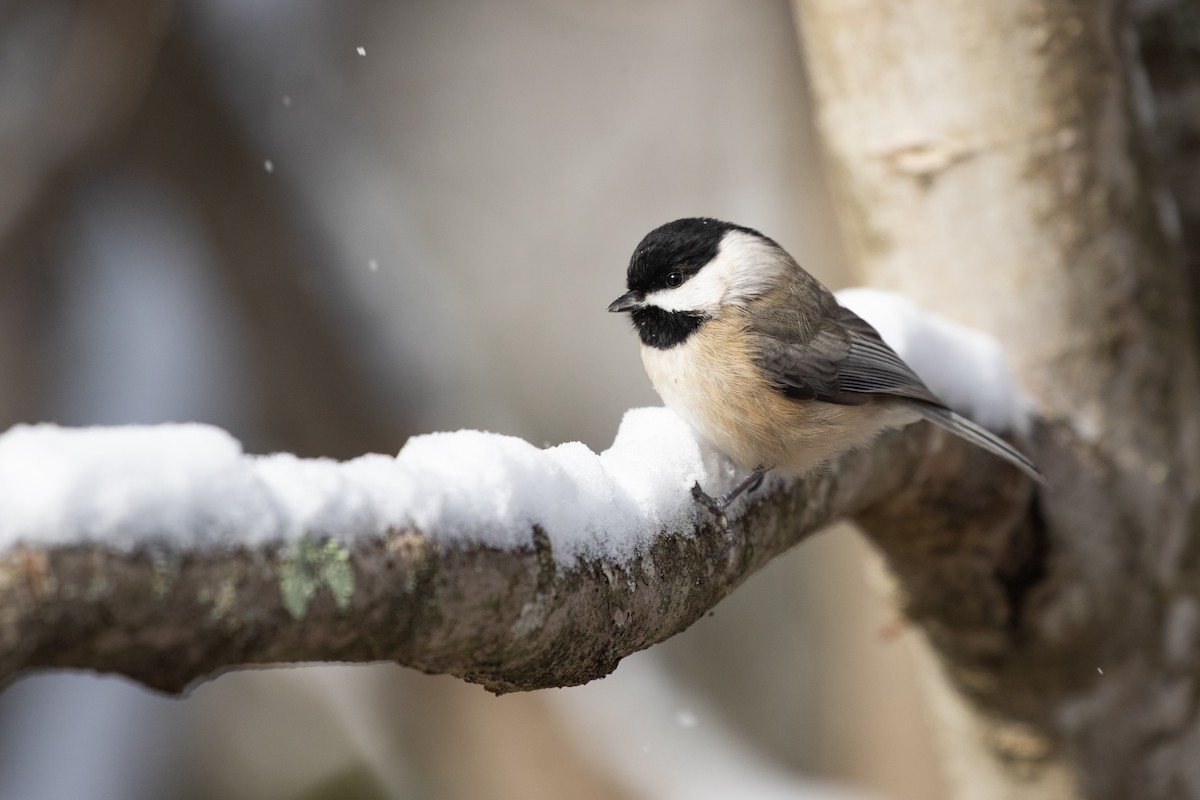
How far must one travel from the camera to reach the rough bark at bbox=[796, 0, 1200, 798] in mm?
1951

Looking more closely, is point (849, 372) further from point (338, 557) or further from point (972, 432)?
point (338, 557)

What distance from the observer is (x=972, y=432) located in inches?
68.9

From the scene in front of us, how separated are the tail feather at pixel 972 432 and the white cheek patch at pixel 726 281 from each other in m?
0.35

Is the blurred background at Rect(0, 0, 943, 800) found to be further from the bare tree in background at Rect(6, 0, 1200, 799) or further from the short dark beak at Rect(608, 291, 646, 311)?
the short dark beak at Rect(608, 291, 646, 311)

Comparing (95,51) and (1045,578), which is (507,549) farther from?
(95,51)

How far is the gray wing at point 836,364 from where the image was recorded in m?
1.74

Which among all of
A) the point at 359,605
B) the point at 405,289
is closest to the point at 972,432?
the point at 359,605

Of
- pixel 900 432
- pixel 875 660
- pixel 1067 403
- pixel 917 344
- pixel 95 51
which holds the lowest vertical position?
pixel 875 660

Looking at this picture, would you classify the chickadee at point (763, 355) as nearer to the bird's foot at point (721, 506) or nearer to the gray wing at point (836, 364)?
the gray wing at point (836, 364)

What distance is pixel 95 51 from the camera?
10.4ft

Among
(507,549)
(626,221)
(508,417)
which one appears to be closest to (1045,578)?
(507,549)

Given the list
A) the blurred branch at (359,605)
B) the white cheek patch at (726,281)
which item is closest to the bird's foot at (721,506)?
the blurred branch at (359,605)

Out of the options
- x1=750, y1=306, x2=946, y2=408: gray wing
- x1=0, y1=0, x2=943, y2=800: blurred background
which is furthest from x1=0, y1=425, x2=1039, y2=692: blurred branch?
x1=0, y1=0, x2=943, y2=800: blurred background

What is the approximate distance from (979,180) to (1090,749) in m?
1.19
